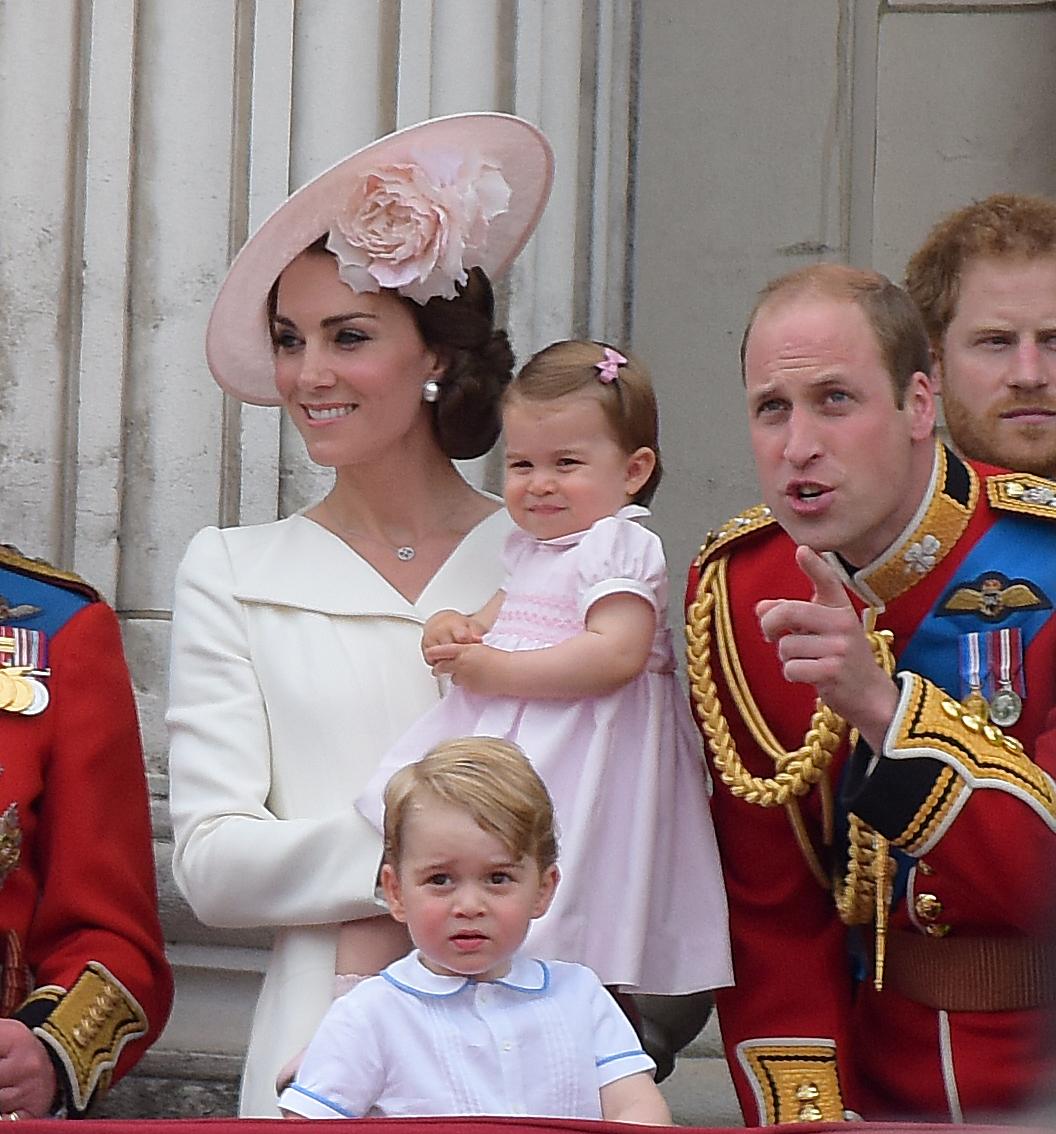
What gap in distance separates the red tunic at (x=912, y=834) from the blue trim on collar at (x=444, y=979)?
14.8 inches

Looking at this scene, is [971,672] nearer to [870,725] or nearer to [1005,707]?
[1005,707]

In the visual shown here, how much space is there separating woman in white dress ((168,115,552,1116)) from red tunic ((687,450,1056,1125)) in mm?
345

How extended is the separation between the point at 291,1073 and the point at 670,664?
0.65 metres

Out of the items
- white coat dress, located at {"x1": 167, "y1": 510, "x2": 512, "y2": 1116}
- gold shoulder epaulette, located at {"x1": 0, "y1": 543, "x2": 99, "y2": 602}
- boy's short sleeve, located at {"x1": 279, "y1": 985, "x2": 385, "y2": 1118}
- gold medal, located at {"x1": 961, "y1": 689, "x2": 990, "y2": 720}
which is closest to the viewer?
boy's short sleeve, located at {"x1": 279, "y1": 985, "x2": 385, "y2": 1118}

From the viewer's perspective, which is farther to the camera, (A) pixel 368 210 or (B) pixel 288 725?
(A) pixel 368 210

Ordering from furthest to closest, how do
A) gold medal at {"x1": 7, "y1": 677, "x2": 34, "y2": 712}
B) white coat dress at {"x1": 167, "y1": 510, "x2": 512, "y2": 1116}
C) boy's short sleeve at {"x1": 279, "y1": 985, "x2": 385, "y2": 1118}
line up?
gold medal at {"x1": 7, "y1": 677, "x2": 34, "y2": 712}
white coat dress at {"x1": 167, "y1": 510, "x2": 512, "y2": 1116}
boy's short sleeve at {"x1": 279, "y1": 985, "x2": 385, "y2": 1118}

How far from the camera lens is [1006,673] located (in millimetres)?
2590

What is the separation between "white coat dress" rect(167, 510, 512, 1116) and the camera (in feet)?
8.70

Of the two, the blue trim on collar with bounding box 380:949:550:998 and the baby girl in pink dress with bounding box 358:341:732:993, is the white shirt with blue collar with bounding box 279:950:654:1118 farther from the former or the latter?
the baby girl in pink dress with bounding box 358:341:732:993

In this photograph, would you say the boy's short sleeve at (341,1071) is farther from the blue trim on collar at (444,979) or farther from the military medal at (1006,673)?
the military medal at (1006,673)

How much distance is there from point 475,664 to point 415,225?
21.7 inches

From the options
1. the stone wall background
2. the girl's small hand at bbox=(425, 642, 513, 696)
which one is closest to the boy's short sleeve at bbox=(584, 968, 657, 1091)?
the girl's small hand at bbox=(425, 642, 513, 696)

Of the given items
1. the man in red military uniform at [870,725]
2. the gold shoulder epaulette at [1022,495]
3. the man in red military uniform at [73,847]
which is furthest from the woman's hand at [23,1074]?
the gold shoulder epaulette at [1022,495]

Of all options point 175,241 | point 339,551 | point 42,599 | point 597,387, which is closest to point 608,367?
point 597,387
